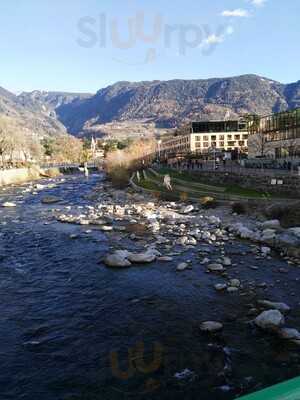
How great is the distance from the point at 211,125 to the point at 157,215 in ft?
406

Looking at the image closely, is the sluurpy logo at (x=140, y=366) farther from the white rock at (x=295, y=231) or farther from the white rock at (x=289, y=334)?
the white rock at (x=295, y=231)

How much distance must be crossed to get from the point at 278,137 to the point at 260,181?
134ft

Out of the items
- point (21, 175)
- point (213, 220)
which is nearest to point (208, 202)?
point (213, 220)

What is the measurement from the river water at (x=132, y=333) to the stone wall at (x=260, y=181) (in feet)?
59.2

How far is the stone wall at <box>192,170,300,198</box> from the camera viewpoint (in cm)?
3975

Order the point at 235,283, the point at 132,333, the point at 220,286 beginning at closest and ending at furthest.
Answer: the point at 132,333, the point at 220,286, the point at 235,283

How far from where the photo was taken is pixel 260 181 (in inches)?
1826

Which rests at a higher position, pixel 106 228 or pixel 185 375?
pixel 106 228

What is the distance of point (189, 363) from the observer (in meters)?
12.4

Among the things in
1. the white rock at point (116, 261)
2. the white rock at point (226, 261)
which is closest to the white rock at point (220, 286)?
the white rock at point (226, 261)

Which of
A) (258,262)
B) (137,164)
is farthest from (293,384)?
(137,164)

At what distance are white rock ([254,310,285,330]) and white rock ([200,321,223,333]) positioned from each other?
144 centimetres

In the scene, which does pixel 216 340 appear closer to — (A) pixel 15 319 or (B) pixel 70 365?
(B) pixel 70 365

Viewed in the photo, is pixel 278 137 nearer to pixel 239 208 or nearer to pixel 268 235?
pixel 239 208
